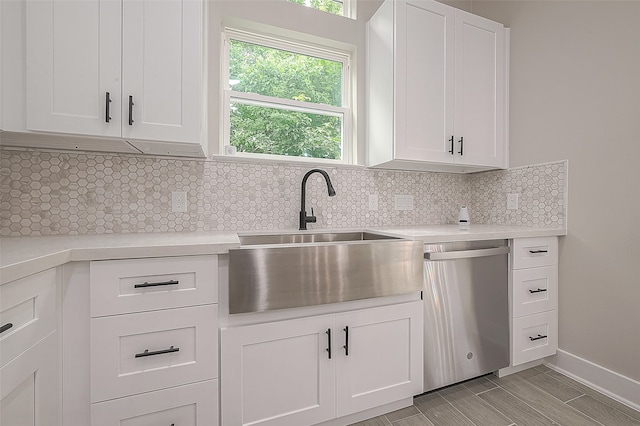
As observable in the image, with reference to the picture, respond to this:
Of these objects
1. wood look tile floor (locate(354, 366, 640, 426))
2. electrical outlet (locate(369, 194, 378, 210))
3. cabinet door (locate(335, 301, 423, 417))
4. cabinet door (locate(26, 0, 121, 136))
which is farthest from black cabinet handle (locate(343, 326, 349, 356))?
cabinet door (locate(26, 0, 121, 136))

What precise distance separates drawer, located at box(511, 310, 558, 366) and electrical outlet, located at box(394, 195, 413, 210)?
1020 millimetres

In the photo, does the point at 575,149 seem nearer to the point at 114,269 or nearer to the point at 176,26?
the point at 176,26

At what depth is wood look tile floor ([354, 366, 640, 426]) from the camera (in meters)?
1.47

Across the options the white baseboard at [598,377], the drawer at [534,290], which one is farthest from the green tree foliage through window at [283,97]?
the white baseboard at [598,377]

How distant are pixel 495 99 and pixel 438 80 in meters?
0.56

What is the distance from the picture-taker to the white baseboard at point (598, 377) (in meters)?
1.60

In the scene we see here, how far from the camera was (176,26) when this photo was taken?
53.1 inches

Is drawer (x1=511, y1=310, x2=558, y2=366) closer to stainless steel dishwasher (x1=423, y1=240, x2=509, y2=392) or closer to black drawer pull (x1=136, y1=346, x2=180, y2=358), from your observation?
stainless steel dishwasher (x1=423, y1=240, x2=509, y2=392)

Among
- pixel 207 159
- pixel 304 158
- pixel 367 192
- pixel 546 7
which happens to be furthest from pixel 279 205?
pixel 546 7

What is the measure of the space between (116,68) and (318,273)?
1246 mm

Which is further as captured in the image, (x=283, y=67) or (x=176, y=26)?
(x=283, y=67)

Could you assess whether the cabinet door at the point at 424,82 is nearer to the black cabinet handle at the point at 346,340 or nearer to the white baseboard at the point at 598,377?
the black cabinet handle at the point at 346,340

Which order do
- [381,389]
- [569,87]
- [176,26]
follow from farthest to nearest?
[569,87], [381,389], [176,26]

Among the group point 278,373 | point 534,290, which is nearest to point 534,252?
point 534,290
